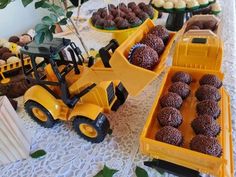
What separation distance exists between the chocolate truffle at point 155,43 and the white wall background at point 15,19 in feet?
3.78

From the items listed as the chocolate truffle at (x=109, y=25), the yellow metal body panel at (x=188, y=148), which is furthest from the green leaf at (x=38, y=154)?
the chocolate truffle at (x=109, y=25)

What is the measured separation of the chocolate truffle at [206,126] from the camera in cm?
44

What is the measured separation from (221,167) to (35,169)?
1.23 feet

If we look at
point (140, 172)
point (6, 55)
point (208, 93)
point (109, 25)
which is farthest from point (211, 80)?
point (6, 55)

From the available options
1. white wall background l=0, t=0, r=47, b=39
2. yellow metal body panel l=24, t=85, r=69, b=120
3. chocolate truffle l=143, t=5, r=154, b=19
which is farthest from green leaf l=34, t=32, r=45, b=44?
white wall background l=0, t=0, r=47, b=39

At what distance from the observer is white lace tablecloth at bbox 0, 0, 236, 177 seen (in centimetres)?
50

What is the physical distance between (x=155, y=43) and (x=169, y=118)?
15cm

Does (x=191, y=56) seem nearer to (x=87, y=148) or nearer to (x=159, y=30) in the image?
(x=159, y=30)

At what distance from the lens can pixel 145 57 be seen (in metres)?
0.39

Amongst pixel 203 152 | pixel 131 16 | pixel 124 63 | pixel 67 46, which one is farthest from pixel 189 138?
pixel 131 16

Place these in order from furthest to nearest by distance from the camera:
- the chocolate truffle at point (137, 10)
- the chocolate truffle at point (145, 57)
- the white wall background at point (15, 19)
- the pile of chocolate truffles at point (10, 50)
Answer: the white wall background at point (15, 19) → the chocolate truffle at point (137, 10) → the pile of chocolate truffles at point (10, 50) → the chocolate truffle at point (145, 57)

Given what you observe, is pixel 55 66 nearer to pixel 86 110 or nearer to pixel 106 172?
pixel 86 110

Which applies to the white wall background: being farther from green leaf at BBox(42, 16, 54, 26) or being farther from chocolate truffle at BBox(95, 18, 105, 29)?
green leaf at BBox(42, 16, 54, 26)

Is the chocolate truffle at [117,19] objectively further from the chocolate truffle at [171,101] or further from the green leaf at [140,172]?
the green leaf at [140,172]
